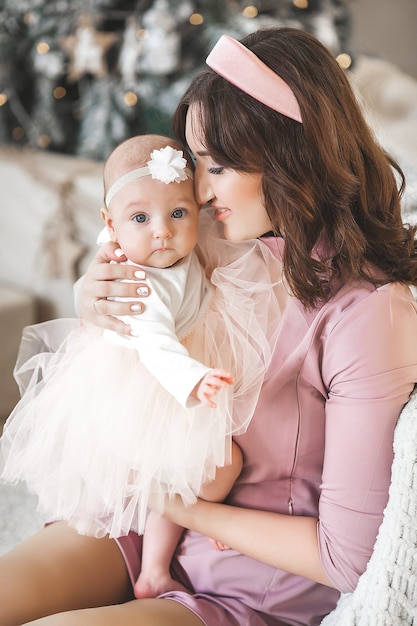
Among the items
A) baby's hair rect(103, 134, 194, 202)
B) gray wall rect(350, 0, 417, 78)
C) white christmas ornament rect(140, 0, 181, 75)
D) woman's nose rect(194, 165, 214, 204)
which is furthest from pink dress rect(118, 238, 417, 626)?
gray wall rect(350, 0, 417, 78)

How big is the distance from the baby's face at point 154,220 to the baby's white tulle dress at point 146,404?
0.11ft

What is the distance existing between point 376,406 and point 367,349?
0.09m

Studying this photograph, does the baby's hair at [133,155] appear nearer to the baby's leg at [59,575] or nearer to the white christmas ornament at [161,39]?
the baby's leg at [59,575]

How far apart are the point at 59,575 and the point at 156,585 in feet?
0.57

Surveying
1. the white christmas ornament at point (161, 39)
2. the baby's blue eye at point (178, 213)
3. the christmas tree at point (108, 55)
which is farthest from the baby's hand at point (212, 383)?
the white christmas ornament at point (161, 39)

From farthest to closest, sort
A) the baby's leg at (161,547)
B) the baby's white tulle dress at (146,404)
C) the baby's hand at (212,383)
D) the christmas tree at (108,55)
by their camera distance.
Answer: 1. the christmas tree at (108,55)
2. the baby's leg at (161,547)
3. the baby's white tulle dress at (146,404)
4. the baby's hand at (212,383)

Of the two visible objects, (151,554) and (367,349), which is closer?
(367,349)

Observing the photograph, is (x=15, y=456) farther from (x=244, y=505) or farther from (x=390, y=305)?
(x=390, y=305)

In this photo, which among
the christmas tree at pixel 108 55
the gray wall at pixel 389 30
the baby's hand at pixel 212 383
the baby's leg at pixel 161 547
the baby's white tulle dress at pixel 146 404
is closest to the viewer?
the baby's hand at pixel 212 383

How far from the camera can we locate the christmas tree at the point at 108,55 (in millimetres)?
2721

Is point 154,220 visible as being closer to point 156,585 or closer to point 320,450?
point 320,450

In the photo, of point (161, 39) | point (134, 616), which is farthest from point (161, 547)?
point (161, 39)

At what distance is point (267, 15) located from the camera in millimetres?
2756

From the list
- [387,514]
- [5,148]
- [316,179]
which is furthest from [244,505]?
[5,148]
